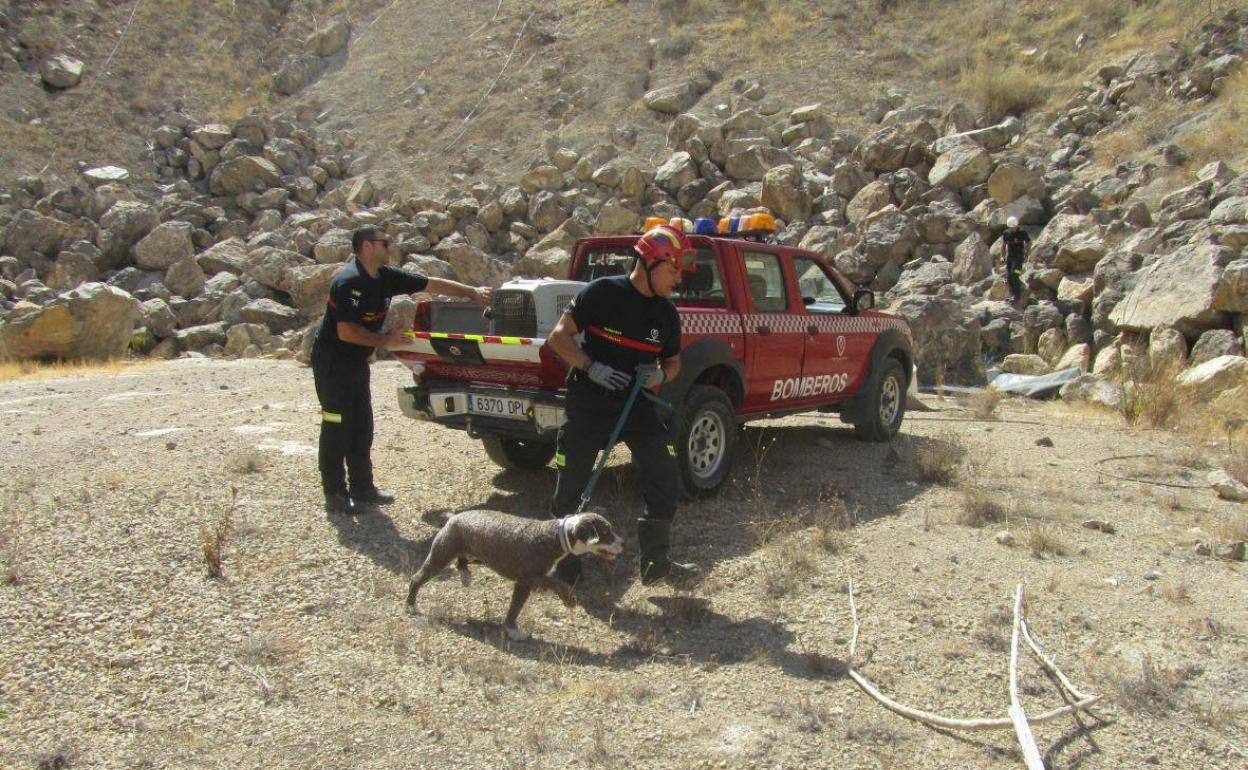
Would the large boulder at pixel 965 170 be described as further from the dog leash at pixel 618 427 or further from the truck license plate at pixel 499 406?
the dog leash at pixel 618 427

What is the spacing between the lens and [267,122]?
27891 millimetres

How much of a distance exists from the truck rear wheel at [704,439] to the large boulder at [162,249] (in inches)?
731

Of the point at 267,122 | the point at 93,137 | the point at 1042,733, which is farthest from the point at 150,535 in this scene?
the point at 93,137

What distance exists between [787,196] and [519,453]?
44.0ft

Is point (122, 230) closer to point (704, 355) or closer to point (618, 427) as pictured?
point (704, 355)

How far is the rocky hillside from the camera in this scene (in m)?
13.2

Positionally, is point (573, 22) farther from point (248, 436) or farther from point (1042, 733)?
point (1042, 733)

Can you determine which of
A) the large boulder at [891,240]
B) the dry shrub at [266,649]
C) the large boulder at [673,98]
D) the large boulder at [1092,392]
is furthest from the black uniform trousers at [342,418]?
the large boulder at [673,98]

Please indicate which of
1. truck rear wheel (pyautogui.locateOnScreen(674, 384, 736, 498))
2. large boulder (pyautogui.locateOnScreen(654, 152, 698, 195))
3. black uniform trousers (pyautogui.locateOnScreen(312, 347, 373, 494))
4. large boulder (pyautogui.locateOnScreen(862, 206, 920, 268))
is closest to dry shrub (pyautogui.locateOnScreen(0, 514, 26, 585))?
black uniform trousers (pyautogui.locateOnScreen(312, 347, 373, 494))

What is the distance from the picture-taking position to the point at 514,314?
19.6ft

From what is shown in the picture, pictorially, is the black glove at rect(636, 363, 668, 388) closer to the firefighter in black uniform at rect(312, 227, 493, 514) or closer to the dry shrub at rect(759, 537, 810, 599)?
the dry shrub at rect(759, 537, 810, 599)

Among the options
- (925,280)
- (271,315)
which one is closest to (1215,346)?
(925,280)

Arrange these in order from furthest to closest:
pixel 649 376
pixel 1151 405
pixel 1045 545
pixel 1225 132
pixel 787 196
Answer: pixel 787 196 → pixel 1225 132 → pixel 1151 405 → pixel 1045 545 → pixel 649 376

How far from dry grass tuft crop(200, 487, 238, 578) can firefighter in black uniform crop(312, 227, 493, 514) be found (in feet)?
2.50
